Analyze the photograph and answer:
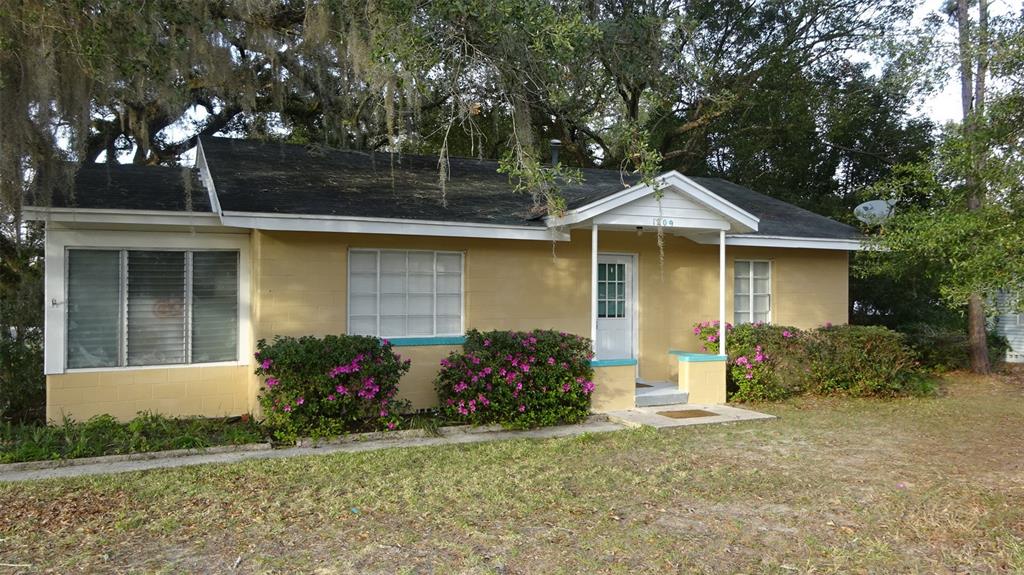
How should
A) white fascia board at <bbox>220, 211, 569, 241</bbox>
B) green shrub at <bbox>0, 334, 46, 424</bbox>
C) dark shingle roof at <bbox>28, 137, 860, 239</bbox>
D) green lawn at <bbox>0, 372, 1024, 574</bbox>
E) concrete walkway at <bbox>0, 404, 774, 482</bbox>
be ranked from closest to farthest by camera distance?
green lawn at <bbox>0, 372, 1024, 574</bbox> → concrete walkway at <bbox>0, 404, 774, 482</bbox> → white fascia board at <bbox>220, 211, 569, 241</bbox> → dark shingle roof at <bbox>28, 137, 860, 239</bbox> → green shrub at <bbox>0, 334, 46, 424</bbox>

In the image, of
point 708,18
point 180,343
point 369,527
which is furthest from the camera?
point 708,18

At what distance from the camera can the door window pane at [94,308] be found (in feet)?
27.7

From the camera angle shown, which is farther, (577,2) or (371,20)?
(577,2)

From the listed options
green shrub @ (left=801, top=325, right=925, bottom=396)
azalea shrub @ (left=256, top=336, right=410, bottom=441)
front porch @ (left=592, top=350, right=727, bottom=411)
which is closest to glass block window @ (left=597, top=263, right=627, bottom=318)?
front porch @ (left=592, top=350, right=727, bottom=411)

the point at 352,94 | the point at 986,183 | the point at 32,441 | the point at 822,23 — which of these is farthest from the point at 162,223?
the point at 822,23

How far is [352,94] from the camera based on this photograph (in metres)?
12.2

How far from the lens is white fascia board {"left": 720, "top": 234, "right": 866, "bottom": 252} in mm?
11016

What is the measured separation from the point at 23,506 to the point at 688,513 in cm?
510

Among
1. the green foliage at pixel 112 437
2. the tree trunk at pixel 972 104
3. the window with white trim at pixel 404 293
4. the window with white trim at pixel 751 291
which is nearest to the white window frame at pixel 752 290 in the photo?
the window with white trim at pixel 751 291

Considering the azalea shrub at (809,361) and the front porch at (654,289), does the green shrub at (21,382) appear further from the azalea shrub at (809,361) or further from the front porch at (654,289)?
the azalea shrub at (809,361)

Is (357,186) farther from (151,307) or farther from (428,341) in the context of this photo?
(151,307)

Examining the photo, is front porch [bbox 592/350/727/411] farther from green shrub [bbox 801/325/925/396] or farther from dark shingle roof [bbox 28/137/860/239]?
dark shingle roof [bbox 28/137/860/239]

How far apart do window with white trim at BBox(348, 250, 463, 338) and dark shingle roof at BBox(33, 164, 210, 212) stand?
83.4 inches

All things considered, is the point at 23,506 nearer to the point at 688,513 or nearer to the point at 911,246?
the point at 688,513
